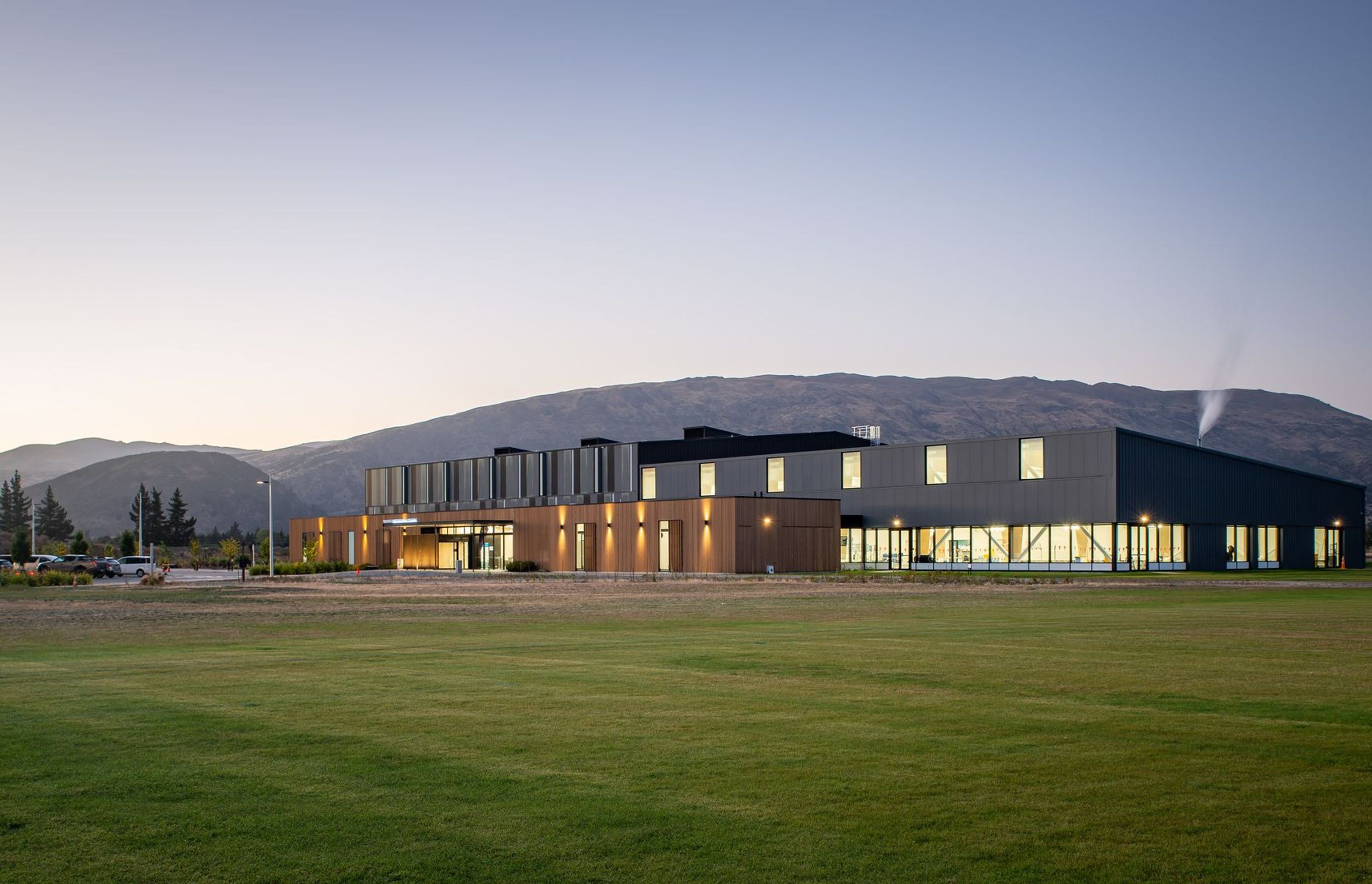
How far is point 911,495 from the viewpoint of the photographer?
3031 inches

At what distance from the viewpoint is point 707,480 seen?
293 ft

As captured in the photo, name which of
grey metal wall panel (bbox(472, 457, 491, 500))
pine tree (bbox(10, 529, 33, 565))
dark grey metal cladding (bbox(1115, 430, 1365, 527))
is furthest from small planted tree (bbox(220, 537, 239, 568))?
dark grey metal cladding (bbox(1115, 430, 1365, 527))

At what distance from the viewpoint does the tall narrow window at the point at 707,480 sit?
88.8m

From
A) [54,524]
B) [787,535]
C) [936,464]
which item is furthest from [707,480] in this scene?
[54,524]

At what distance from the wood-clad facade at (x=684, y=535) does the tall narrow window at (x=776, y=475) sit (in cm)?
887

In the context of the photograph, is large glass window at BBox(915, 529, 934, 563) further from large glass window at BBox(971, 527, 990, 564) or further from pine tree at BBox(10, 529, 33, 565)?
pine tree at BBox(10, 529, 33, 565)

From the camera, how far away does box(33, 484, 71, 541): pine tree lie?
18288 centimetres

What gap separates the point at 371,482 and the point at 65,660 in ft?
366

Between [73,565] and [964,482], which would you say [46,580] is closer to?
[73,565]

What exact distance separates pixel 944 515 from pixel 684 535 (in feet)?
57.5

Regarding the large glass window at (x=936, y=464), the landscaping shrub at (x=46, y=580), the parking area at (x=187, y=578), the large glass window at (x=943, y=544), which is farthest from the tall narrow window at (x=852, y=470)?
the landscaping shrub at (x=46, y=580)

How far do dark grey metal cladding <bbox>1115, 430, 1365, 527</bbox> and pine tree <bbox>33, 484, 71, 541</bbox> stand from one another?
555ft

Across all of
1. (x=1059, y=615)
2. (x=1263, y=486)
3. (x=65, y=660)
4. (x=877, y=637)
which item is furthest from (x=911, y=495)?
(x=65, y=660)

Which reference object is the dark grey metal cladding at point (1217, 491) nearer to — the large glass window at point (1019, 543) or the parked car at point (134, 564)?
the large glass window at point (1019, 543)
